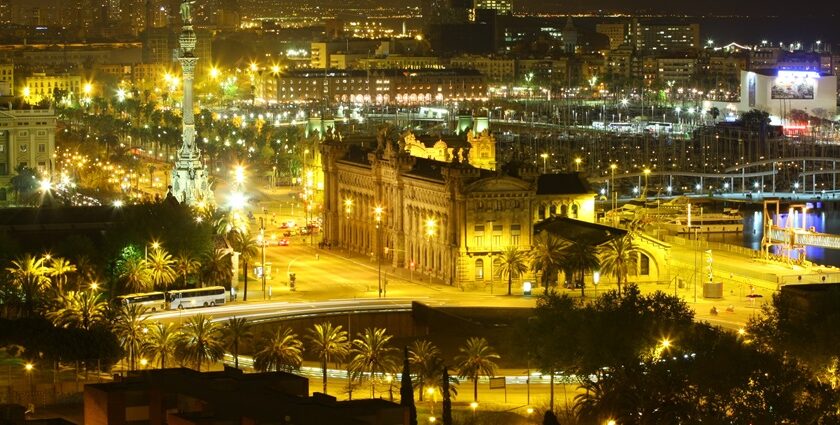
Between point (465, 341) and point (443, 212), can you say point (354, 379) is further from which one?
point (443, 212)

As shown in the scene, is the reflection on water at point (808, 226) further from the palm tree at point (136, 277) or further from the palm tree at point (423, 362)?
the palm tree at point (423, 362)

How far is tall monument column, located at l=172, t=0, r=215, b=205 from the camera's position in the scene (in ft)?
330

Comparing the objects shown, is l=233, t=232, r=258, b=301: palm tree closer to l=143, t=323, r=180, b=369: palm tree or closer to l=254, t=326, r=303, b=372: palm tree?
l=143, t=323, r=180, b=369: palm tree

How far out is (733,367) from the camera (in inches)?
2109

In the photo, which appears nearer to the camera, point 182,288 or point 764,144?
point 182,288

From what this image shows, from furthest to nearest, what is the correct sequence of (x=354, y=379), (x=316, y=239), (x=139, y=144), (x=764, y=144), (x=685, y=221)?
(x=764, y=144)
(x=139, y=144)
(x=685, y=221)
(x=316, y=239)
(x=354, y=379)

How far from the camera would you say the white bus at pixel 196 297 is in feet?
249

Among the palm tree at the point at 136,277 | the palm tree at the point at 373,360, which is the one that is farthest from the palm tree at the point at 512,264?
the palm tree at the point at 373,360

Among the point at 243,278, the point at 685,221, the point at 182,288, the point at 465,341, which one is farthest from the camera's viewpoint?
the point at 685,221

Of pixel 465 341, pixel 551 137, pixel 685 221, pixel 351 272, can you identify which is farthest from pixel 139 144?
pixel 465 341

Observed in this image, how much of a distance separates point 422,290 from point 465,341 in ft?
36.4

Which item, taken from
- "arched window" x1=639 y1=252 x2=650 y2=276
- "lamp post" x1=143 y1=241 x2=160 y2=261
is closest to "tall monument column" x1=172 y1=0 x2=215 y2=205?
"lamp post" x1=143 y1=241 x2=160 y2=261

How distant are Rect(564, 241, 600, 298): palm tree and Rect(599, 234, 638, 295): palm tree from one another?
39cm

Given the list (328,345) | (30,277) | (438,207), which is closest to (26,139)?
(438,207)
